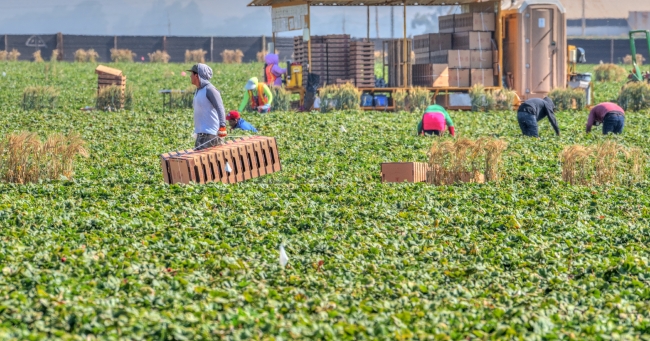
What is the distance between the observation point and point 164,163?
1262 cm

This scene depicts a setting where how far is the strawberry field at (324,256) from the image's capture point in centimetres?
672

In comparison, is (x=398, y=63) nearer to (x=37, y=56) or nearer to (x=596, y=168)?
(x=596, y=168)

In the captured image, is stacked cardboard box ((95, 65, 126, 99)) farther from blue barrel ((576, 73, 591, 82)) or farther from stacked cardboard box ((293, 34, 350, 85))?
blue barrel ((576, 73, 591, 82))

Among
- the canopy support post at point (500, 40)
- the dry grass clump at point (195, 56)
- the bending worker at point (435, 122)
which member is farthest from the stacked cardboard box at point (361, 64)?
the dry grass clump at point (195, 56)

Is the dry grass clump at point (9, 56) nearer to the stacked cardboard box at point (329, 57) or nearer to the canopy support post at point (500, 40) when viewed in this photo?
A: the stacked cardboard box at point (329, 57)

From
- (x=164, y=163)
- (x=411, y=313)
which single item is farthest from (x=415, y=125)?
(x=411, y=313)

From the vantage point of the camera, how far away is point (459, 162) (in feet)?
43.5

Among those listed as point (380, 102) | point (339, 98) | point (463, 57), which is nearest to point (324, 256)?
point (339, 98)

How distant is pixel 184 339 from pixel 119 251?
9.01 ft

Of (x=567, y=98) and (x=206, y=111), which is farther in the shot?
(x=567, y=98)

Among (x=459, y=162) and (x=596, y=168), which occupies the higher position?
(x=459, y=162)

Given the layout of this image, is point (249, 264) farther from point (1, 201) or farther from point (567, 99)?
point (567, 99)

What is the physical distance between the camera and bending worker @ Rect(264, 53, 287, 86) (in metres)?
27.2

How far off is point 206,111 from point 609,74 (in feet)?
93.9
